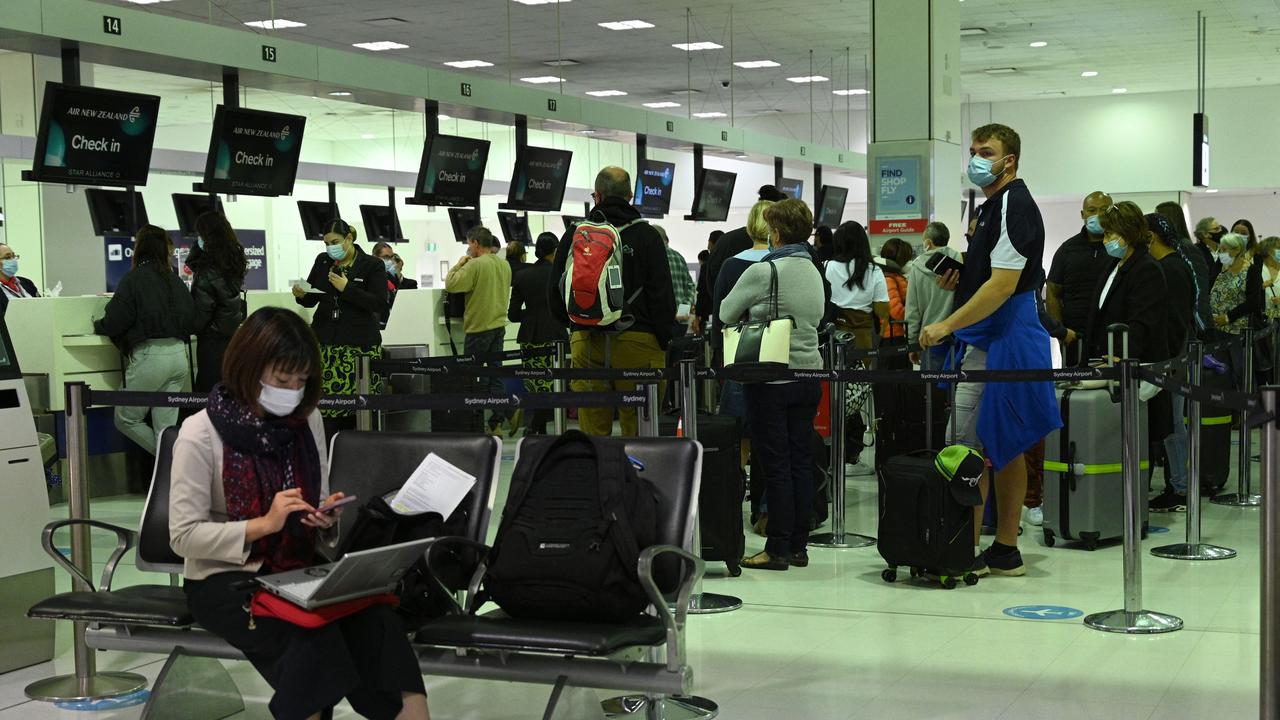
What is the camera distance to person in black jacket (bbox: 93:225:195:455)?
25.7 ft

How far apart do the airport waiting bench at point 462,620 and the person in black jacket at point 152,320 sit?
13.5ft

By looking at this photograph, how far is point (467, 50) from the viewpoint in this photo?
1708cm

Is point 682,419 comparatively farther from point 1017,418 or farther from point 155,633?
point 155,633

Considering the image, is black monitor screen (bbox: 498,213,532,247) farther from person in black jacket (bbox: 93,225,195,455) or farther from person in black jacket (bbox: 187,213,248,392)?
person in black jacket (bbox: 93,225,195,455)

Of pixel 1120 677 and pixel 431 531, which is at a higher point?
pixel 431 531

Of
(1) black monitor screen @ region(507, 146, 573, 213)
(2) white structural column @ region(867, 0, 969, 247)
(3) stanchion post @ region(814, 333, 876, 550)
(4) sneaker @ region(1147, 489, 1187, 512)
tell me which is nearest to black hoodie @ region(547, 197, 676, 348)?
(3) stanchion post @ region(814, 333, 876, 550)

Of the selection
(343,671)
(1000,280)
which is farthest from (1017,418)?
(343,671)

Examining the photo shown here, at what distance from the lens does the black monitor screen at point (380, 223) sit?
17391 millimetres

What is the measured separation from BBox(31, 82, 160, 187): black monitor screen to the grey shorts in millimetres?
4983

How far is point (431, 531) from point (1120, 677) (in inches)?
85.3

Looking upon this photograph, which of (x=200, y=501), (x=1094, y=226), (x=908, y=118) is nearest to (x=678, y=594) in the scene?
(x=200, y=501)

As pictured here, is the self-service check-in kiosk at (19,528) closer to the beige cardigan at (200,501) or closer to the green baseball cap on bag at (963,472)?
the beige cardigan at (200,501)

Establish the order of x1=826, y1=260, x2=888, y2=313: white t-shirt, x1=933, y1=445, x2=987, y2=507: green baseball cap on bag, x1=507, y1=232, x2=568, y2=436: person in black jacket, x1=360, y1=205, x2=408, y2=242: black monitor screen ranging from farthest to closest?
x1=360, y1=205, x2=408, y2=242: black monitor screen < x1=507, y1=232, x2=568, y2=436: person in black jacket < x1=826, y1=260, x2=888, y2=313: white t-shirt < x1=933, y1=445, x2=987, y2=507: green baseball cap on bag

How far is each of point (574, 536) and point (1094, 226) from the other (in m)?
5.23
